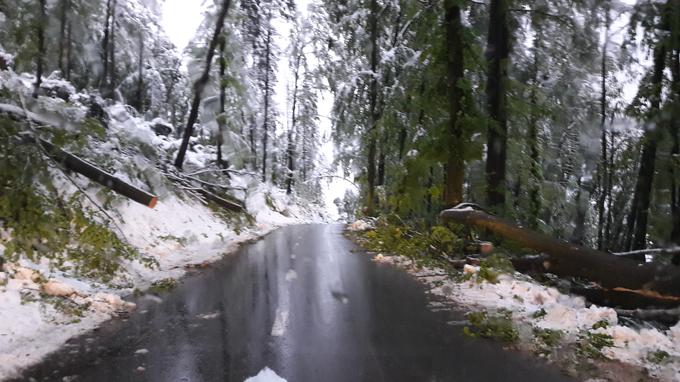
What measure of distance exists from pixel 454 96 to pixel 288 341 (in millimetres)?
8529

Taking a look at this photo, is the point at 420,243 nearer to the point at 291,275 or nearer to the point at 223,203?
the point at 291,275

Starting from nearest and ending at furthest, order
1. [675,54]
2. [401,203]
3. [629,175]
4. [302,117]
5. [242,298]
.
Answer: [242,298] → [675,54] → [401,203] → [629,175] → [302,117]

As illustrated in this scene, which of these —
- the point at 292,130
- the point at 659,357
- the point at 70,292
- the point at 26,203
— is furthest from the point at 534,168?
the point at 292,130

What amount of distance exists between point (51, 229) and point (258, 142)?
4528cm

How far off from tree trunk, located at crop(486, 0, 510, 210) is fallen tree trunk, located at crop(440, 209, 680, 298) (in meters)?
3.40

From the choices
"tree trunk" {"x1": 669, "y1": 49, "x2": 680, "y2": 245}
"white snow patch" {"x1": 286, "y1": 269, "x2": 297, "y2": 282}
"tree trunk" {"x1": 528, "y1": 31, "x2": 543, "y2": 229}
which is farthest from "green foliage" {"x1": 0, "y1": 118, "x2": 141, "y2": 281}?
"tree trunk" {"x1": 528, "y1": 31, "x2": 543, "y2": 229}

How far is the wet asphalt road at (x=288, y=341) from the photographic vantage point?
468cm

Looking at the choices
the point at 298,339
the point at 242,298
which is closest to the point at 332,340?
the point at 298,339

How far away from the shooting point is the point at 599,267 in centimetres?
698

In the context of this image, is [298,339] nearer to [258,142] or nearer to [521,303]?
[521,303]

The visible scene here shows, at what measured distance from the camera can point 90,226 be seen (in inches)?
296

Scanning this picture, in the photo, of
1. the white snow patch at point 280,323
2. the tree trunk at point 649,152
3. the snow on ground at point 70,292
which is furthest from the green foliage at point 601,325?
the tree trunk at point 649,152

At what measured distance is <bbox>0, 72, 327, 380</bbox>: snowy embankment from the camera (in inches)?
221

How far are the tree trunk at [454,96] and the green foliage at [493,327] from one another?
20.0 feet
